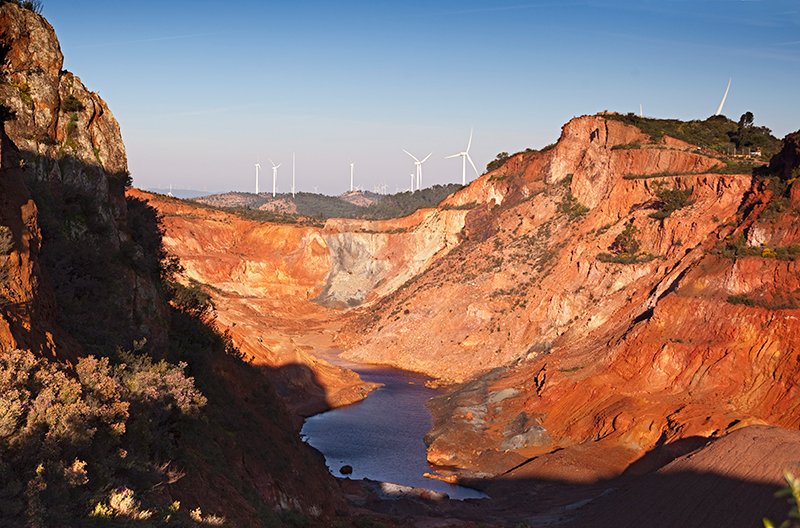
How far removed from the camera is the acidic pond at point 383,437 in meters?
35.9

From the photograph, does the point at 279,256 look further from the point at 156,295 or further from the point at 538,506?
the point at 156,295

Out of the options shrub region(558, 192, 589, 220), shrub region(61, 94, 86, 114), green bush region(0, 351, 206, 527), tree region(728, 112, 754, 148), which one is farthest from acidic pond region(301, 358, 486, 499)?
tree region(728, 112, 754, 148)

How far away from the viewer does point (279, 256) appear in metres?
90.8

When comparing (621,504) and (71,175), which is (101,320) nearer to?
(71,175)

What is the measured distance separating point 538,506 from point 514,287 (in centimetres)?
3149

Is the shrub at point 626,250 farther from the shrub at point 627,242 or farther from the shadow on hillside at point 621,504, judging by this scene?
the shadow on hillside at point 621,504

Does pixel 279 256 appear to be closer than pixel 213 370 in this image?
No

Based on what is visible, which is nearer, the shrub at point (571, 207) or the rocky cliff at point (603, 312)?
the rocky cliff at point (603, 312)

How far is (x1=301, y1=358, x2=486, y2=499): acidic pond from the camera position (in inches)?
1414

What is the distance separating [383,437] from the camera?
42.2 m

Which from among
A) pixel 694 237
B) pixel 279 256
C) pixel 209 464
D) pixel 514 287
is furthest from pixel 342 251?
pixel 209 464

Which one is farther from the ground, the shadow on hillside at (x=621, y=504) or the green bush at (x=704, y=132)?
the green bush at (x=704, y=132)

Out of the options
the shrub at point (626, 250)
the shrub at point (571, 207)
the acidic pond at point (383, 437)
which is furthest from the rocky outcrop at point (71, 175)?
the shrub at point (571, 207)

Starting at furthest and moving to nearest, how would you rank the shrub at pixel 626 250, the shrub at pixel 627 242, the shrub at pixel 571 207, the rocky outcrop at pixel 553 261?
the shrub at pixel 571 207
the shrub at pixel 627 242
the shrub at pixel 626 250
the rocky outcrop at pixel 553 261
